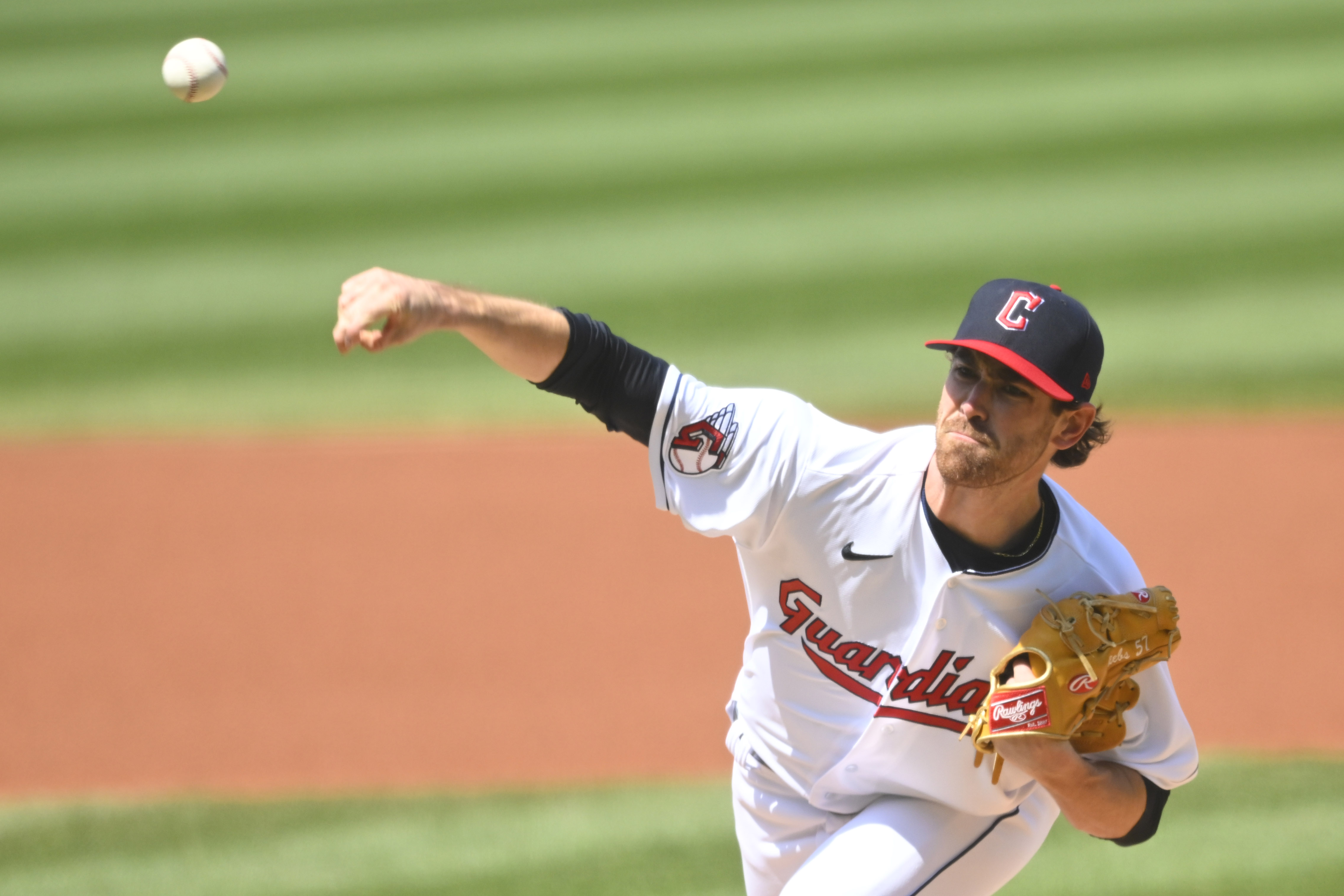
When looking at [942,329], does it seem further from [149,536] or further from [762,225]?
[149,536]

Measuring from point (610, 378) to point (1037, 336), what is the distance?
88 cm

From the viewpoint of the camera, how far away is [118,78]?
1098cm

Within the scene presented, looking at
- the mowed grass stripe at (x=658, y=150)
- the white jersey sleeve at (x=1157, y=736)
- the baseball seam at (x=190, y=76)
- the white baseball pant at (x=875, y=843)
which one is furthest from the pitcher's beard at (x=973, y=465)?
the mowed grass stripe at (x=658, y=150)

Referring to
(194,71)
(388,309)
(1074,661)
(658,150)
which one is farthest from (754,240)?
(388,309)

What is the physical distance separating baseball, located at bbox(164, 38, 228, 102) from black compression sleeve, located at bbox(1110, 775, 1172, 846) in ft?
10.8

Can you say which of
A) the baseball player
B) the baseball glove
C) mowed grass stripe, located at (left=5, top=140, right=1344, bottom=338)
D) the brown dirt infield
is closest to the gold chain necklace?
the baseball player

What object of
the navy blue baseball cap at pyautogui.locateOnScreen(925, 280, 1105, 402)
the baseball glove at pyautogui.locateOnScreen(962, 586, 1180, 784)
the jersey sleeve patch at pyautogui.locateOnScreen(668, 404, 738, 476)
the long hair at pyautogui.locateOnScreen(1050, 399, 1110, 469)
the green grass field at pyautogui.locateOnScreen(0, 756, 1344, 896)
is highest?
the navy blue baseball cap at pyautogui.locateOnScreen(925, 280, 1105, 402)

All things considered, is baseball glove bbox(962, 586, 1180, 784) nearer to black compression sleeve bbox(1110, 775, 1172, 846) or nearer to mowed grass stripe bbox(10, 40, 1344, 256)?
black compression sleeve bbox(1110, 775, 1172, 846)

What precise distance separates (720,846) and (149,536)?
11.7 feet

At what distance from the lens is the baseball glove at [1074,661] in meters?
2.54

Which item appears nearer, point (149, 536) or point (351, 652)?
point (351, 652)

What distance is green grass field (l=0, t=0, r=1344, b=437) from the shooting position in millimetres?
7980

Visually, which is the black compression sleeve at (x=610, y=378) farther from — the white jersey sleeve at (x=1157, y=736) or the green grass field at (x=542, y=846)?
Result: the green grass field at (x=542, y=846)

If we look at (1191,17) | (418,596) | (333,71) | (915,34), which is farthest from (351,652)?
(1191,17)
